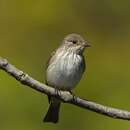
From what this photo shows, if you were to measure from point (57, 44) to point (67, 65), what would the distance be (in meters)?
3.78

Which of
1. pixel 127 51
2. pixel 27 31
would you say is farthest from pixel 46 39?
pixel 127 51

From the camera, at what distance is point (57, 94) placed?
5094mm

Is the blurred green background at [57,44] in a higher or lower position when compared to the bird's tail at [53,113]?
higher

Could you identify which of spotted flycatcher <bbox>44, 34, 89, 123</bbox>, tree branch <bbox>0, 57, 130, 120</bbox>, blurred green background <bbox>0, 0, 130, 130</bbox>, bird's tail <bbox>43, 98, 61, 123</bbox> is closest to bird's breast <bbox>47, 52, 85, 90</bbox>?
spotted flycatcher <bbox>44, 34, 89, 123</bbox>

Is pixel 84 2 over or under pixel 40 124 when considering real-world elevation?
over

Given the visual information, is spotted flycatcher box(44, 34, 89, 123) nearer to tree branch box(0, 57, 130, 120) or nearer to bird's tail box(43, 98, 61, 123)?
bird's tail box(43, 98, 61, 123)

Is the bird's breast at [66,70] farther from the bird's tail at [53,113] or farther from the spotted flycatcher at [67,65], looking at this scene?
the bird's tail at [53,113]

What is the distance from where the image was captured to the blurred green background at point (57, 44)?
9.20 metres

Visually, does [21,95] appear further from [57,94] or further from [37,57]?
[57,94]

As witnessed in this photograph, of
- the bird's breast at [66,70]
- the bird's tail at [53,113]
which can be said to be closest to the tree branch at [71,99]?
the bird's breast at [66,70]

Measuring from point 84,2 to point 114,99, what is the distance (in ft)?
7.30

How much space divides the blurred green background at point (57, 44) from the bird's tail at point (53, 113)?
190 cm

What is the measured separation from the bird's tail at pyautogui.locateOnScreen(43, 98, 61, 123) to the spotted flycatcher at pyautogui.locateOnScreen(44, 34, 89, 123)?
0.29m

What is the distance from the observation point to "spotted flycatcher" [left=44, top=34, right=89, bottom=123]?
20.9ft
